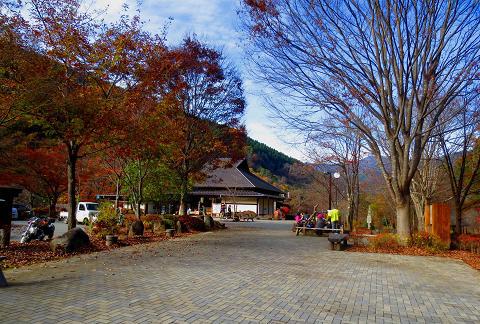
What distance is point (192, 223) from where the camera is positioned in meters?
19.4

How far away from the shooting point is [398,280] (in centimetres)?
788

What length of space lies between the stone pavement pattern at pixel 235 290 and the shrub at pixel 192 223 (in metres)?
8.12

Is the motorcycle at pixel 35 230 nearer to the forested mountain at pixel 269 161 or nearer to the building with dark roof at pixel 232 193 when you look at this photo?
the building with dark roof at pixel 232 193

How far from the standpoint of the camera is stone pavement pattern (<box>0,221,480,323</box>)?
199 inches

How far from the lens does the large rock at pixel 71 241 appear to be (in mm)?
9906

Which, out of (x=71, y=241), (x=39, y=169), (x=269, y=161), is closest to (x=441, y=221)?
(x=71, y=241)

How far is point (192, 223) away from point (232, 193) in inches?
746

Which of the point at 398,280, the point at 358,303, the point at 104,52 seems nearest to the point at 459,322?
the point at 358,303

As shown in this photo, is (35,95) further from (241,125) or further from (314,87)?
(241,125)

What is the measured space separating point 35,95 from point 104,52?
2.82 metres

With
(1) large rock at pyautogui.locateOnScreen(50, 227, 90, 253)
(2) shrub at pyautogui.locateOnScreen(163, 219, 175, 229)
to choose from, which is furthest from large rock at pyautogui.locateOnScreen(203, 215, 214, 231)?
(1) large rock at pyautogui.locateOnScreen(50, 227, 90, 253)

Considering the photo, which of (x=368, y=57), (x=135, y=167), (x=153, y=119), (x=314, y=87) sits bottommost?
(x=135, y=167)

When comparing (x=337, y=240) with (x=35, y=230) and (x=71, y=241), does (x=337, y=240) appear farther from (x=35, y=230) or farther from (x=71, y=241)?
(x=35, y=230)

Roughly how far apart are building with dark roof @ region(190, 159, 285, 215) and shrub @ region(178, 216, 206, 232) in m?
17.7
